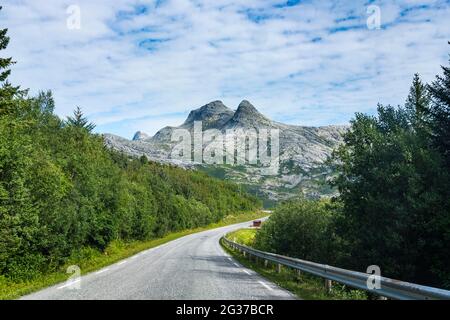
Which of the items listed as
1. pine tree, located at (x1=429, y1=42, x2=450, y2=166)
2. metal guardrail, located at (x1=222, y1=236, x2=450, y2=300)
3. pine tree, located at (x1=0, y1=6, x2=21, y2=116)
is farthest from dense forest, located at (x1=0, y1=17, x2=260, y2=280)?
pine tree, located at (x1=429, y1=42, x2=450, y2=166)

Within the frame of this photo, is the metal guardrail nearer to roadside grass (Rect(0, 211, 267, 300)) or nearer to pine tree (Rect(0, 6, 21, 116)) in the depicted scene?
roadside grass (Rect(0, 211, 267, 300))

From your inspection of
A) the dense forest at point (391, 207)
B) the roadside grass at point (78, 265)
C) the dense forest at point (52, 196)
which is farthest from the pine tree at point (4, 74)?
the dense forest at point (391, 207)

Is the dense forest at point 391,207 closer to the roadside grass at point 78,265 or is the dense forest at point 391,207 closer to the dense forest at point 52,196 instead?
the roadside grass at point 78,265

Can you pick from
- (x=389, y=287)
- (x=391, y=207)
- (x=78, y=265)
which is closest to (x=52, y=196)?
(x=78, y=265)

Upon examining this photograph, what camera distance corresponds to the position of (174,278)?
47.0ft

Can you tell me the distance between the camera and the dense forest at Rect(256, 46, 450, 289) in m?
18.2

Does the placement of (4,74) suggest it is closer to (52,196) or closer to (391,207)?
(52,196)

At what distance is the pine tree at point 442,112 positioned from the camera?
20250 millimetres

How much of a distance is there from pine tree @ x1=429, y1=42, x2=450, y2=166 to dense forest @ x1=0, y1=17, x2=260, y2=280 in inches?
803

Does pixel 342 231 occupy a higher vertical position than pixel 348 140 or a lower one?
lower

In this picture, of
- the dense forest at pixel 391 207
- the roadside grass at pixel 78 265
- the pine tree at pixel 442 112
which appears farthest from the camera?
the pine tree at pixel 442 112
